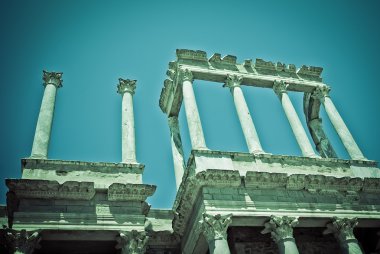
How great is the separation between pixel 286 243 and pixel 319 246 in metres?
3.19

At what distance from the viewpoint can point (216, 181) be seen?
12148 mm

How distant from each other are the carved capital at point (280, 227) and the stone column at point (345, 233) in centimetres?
179

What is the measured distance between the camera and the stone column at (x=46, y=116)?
12789 millimetres

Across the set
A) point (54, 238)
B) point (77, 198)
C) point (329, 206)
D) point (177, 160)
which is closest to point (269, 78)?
point (177, 160)

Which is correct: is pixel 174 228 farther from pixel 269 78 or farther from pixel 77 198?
pixel 269 78

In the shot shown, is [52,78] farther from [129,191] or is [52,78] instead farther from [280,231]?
[280,231]

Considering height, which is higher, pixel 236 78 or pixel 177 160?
pixel 236 78

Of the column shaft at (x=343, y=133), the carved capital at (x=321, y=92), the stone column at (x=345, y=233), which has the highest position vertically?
the carved capital at (x=321, y=92)

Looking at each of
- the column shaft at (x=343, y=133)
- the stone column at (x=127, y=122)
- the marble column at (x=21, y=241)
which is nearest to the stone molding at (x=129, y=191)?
the stone column at (x=127, y=122)

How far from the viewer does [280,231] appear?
11.9 metres

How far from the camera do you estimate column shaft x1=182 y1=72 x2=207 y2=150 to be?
13.7m

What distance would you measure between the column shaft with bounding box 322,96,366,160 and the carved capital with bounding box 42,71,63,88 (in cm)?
1286

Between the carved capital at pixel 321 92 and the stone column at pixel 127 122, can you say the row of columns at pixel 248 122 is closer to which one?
the carved capital at pixel 321 92

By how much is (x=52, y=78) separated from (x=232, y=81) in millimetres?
8238
